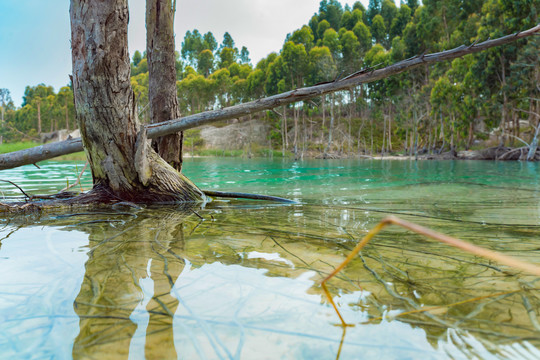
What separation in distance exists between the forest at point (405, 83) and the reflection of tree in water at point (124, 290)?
3776 millimetres

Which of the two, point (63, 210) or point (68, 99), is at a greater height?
point (68, 99)

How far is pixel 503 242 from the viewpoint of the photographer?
2148 millimetres

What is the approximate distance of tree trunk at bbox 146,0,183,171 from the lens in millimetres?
4801

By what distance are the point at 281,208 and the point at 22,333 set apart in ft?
9.56

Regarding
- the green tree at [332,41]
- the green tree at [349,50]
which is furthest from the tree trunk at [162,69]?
the green tree at [332,41]

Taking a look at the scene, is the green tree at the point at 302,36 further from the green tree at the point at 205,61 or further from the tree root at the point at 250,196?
the tree root at the point at 250,196

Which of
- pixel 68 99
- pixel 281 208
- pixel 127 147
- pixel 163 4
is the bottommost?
pixel 281 208

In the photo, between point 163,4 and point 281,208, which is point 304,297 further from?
point 163,4

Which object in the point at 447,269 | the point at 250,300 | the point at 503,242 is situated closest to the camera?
the point at 250,300

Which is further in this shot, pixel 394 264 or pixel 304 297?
pixel 394 264

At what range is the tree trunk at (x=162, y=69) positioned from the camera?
4.80 m

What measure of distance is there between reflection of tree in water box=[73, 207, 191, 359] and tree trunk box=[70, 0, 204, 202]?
45.2 inches

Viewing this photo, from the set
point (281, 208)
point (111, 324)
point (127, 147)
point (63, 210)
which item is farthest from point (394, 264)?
point (63, 210)

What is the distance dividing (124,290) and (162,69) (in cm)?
419
